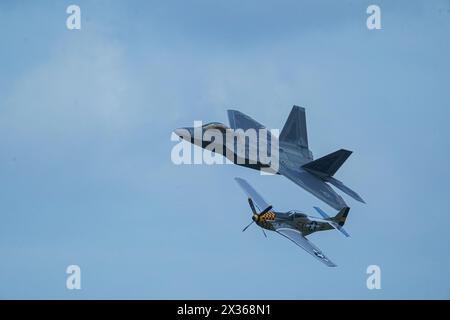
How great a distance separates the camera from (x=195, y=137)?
2422 inches

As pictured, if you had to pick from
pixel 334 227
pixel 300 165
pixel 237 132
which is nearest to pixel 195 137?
pixel 237 132

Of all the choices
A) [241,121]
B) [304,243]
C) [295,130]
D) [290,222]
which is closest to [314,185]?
[290,222]

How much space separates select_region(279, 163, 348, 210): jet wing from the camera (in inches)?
2349

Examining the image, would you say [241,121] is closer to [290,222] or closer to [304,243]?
[290,222]

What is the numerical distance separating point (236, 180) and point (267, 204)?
3469 millimetres

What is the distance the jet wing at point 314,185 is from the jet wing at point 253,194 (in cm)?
288

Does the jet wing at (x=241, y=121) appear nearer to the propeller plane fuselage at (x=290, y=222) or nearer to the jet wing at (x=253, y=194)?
the jet wing at (x=253, y=194)

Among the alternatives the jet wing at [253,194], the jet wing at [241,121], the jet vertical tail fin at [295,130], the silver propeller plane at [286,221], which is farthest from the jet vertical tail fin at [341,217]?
the jet wing at [241,121]

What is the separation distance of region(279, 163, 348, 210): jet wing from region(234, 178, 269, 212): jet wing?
288cm

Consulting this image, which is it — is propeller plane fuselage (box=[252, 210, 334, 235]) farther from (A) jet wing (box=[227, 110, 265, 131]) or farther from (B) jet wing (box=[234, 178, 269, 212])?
(A) jet wing (box=[227, 110, 265, 131])

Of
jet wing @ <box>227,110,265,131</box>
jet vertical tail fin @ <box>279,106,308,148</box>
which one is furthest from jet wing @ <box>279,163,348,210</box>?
jet wing @ <box>227,110,265,131</box>
